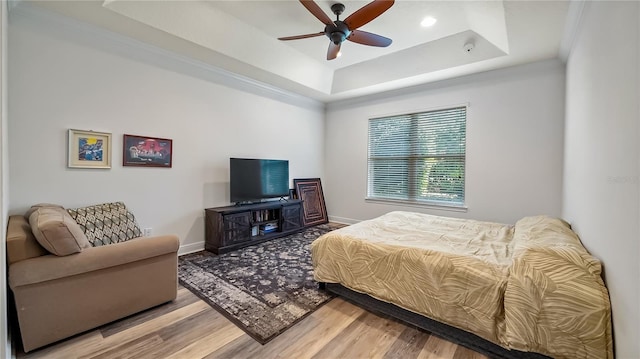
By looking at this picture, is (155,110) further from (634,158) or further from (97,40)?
(634,158)

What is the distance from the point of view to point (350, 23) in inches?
104

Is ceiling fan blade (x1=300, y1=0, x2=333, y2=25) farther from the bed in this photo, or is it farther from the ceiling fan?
the bed

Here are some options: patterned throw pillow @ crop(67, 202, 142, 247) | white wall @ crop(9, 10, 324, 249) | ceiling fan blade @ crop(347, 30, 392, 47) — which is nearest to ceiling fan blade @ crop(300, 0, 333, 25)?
ceiling fan blade @ crop(347, 30, 392, 47)

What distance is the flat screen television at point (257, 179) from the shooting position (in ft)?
13.4

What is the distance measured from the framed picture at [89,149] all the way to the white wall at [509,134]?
452cm

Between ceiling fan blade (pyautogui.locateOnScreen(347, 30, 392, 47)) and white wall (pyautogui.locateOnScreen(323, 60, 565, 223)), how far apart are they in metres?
1.99

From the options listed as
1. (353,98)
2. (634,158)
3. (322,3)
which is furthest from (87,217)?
(353,98)

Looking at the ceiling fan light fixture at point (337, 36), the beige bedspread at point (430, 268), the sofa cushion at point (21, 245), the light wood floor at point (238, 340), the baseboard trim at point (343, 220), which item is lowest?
the light wood floor at point (238, 340)

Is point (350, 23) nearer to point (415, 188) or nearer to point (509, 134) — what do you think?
point (509, 134)

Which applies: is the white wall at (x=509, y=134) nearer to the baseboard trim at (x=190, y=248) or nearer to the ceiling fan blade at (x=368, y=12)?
the ceiling fan blade at (x=368, y=12)

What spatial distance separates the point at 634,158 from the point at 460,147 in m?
3.41

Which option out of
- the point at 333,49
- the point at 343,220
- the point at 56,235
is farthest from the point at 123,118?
the point at 343,220

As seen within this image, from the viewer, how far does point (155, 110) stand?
11.3ft

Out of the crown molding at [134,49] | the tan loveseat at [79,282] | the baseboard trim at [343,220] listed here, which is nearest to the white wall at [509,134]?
the baseboard trim at [343,220]
